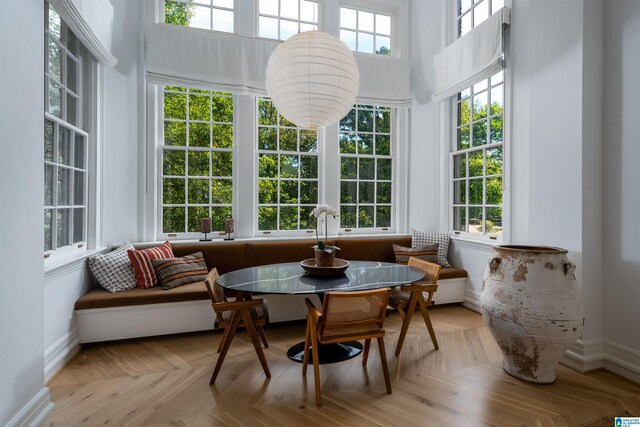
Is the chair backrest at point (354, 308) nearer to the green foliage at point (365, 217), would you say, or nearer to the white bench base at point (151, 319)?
the white bench base at point (151, 319)

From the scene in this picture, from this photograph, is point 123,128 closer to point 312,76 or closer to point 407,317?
point 312,76

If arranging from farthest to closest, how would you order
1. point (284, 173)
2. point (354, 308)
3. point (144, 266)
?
1. point (284, 173)
2. point (144, 266)
3. point (354, 308)

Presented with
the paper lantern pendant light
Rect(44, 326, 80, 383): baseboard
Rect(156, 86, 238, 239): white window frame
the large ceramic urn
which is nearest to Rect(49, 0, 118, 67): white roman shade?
Rect(156, 86, 238, 239): white window frame

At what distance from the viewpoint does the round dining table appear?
2361 millimetres

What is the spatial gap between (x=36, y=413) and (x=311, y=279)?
5.75 ft

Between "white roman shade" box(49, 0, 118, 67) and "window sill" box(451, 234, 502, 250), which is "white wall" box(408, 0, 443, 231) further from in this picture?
"white roman shade" box(49, 0, 118, 67)

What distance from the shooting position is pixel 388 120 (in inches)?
201

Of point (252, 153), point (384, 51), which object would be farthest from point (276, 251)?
point (384, 51)

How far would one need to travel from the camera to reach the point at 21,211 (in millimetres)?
1759

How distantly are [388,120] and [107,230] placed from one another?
3894 millimetres

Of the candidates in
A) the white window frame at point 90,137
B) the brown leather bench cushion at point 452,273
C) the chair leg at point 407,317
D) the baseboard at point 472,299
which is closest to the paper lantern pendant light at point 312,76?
the chair leg at point 407,317

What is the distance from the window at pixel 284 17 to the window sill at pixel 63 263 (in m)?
3.34

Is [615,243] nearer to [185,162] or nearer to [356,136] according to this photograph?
[356,136]

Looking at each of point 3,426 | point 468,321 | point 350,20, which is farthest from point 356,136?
point 3,426
